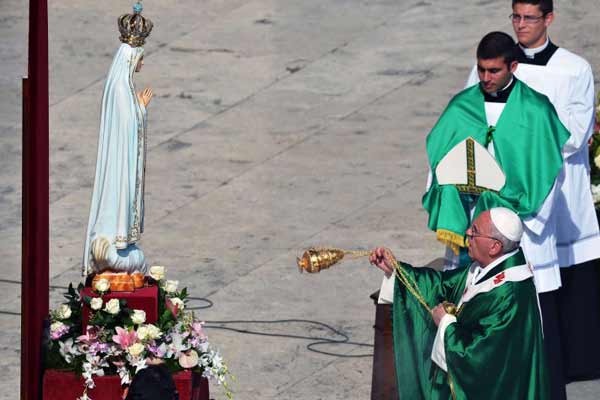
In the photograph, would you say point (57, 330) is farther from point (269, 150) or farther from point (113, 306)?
point (269, 150)

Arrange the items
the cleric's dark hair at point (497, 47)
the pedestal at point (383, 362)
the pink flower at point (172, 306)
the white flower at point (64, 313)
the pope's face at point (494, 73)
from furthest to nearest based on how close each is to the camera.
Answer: the pedestal at point (383, 362) → the pope's face at point (494, 73) → the cleric's dark hair at point (497, 47) → the pink flower at point (172, 306) → the white flower at point (64, 313)

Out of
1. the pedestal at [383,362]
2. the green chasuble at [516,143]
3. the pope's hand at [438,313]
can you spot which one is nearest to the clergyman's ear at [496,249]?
the pope's hand at [438,313]

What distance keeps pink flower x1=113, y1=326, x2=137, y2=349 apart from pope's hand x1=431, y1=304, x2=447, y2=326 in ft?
4.74

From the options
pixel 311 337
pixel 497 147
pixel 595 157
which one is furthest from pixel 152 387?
Result: pixel 595 157

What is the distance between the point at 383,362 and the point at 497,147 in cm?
131

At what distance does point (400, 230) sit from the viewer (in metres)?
13.1

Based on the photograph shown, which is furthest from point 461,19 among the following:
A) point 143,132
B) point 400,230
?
point 143,132

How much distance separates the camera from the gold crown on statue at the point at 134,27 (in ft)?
27.5

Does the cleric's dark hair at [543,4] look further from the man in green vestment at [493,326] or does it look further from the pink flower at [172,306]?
the pink flower at [172,306]

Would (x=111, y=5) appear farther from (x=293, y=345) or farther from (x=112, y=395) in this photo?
(x=112, y=395)

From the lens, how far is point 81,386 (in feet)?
28.0

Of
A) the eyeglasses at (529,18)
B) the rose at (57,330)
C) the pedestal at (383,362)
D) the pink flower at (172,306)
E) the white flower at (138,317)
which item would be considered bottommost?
the pedestal at (383,362)

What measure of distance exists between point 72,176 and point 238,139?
1.42m

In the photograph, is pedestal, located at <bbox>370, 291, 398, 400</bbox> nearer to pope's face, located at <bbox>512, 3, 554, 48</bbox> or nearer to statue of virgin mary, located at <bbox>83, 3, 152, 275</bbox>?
pope's face, located at <bbox>512, 3, 554, 48</bbox>
